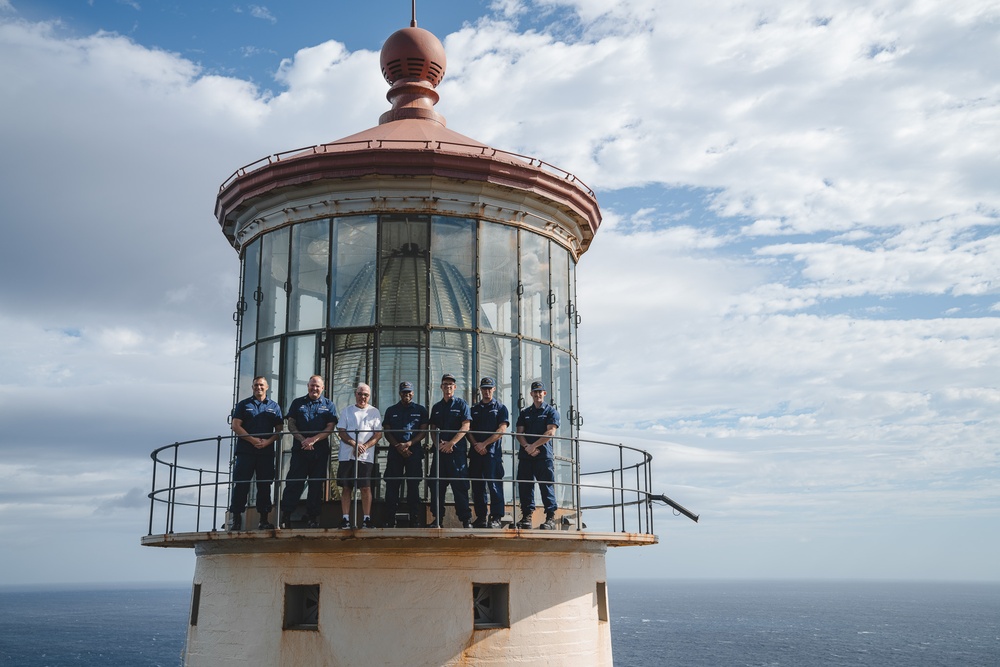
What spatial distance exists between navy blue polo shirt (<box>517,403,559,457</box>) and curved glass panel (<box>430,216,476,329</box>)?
127cm

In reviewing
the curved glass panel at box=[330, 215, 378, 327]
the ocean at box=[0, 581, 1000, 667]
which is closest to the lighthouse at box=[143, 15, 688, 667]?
the curved glass panel at box=[330, 215, 378, 327]

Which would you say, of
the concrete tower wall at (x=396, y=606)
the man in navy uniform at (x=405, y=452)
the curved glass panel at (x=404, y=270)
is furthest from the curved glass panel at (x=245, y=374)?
the man in navy uniform at (x=405, y=452)

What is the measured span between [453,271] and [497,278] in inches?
21.7

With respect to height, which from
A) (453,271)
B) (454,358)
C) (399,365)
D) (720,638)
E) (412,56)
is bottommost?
(720,638)

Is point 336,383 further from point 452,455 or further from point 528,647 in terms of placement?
point 528,647

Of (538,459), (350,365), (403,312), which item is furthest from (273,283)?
(538,459)

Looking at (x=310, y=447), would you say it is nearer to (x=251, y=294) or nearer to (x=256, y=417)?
A: (x=256, y=417)

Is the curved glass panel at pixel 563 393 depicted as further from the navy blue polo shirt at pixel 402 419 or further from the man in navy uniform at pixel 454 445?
the navy blue polo shirt at pixel 402 419

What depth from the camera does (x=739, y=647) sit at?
92.5 meters

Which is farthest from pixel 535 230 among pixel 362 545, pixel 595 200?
pixel 362 545

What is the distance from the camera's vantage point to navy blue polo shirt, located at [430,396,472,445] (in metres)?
9.56

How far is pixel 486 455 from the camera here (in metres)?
9.73

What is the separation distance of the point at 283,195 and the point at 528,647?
19.1 feet

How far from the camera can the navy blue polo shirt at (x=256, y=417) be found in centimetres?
967
